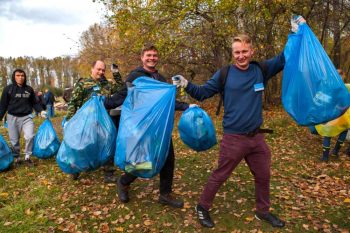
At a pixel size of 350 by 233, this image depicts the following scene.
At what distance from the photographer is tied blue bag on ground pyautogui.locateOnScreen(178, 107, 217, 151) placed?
3.20 metres

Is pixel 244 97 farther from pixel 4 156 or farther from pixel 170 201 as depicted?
pixel 4 156

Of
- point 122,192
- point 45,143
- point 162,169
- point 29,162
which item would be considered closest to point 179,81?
point 162,169

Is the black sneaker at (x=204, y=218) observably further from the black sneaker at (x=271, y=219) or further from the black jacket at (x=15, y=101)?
the black jacket at (x=15, y=101)

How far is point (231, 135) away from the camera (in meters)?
2.90

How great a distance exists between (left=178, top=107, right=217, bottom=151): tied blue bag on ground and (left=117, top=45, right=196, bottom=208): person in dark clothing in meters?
0.16

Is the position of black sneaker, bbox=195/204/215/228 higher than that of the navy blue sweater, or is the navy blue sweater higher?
the navy blue sweater

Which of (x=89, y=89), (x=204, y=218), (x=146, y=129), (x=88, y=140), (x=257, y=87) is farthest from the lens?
(x=89, y=89)

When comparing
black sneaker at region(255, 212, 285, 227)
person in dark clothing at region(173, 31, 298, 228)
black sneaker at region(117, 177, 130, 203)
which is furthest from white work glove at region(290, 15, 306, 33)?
black sneaker at region(117, 177, 130, 203)

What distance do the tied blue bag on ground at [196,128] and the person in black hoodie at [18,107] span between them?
3.29 m

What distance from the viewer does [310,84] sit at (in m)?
2.64

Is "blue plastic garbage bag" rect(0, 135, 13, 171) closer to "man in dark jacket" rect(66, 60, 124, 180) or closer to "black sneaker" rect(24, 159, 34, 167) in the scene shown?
"black sneaker" rect(24, 159, 34, 167)

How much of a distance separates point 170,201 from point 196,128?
0.94 m

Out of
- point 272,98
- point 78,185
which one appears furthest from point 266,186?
point 272,98

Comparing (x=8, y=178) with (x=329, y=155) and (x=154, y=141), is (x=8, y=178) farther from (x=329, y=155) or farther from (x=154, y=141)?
(x=329, y=155)
